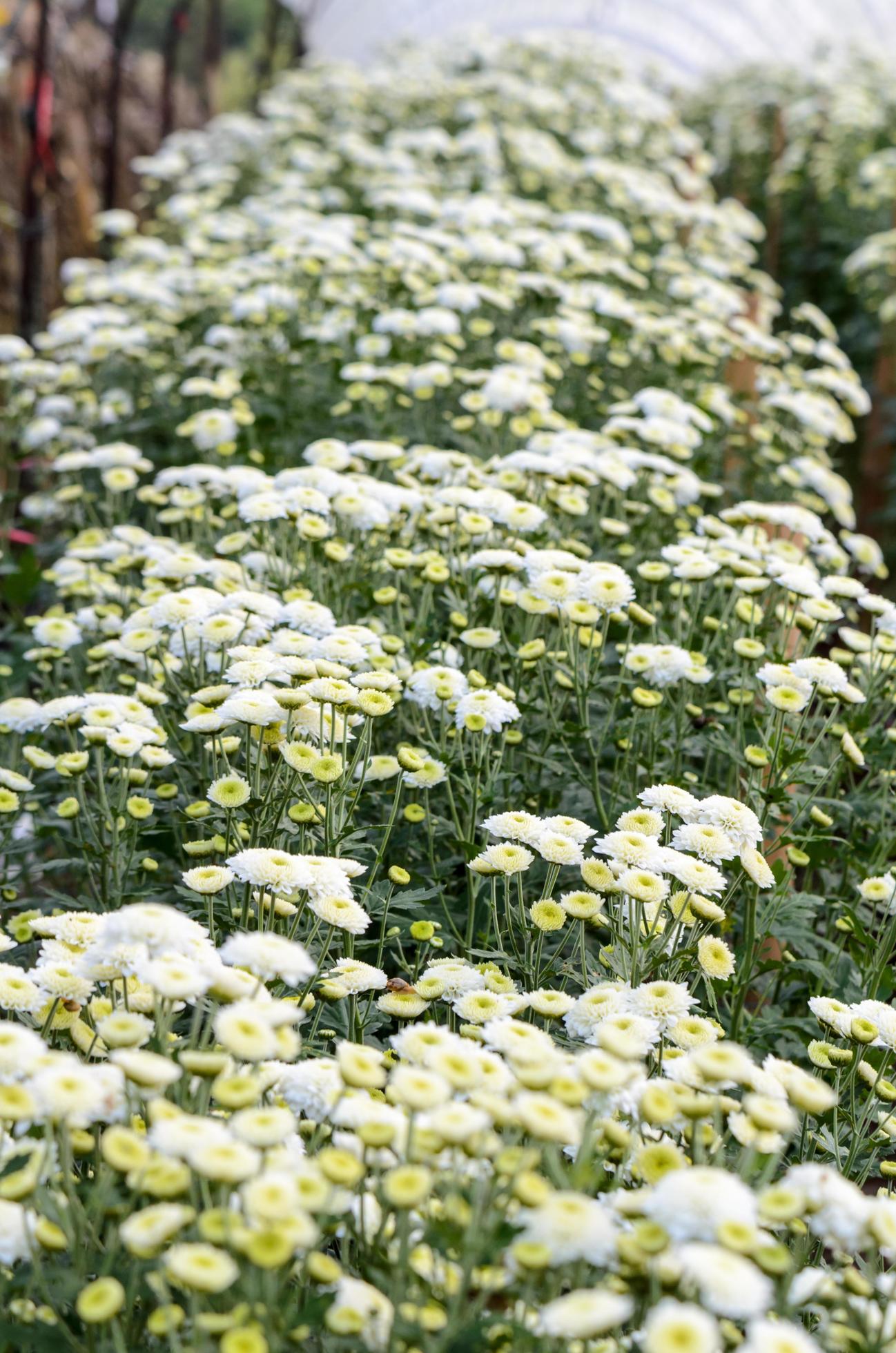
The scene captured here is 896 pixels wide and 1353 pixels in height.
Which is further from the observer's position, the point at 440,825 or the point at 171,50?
the point at 171,50

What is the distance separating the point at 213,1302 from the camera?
147 cm

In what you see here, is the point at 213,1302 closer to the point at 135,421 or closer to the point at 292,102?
the point at 135,421

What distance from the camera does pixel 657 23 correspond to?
20.4 metres

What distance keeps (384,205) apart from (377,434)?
Result: 257 cm

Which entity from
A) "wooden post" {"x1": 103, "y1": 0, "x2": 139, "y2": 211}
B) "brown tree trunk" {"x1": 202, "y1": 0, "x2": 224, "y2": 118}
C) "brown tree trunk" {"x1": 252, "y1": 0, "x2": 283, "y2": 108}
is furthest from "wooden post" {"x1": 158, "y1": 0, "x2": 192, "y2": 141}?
"brown tree trunk" {"x1": 252, "y1": 0, "x2": 283, "y2": 108}

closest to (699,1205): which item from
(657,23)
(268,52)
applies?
(268,52)

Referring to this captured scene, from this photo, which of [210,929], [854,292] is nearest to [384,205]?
[854,292]

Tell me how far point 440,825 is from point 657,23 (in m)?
20.5

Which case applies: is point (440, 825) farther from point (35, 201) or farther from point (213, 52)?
point (213, 52)

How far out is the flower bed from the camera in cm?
141

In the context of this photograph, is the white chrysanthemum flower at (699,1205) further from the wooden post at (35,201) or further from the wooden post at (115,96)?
the wooden post at (115,96)

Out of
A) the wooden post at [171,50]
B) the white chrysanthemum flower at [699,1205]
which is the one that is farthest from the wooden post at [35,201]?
the white chrysanthemum flower at [699,1205]

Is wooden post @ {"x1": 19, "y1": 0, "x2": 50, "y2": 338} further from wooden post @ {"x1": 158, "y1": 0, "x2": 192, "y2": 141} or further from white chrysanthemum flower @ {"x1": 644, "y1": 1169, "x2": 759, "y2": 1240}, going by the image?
white chrysanthemum flower @ {"x1": 644, "y1": 1169, "x2": 759, "y2": 1240}

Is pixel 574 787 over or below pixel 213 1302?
below
